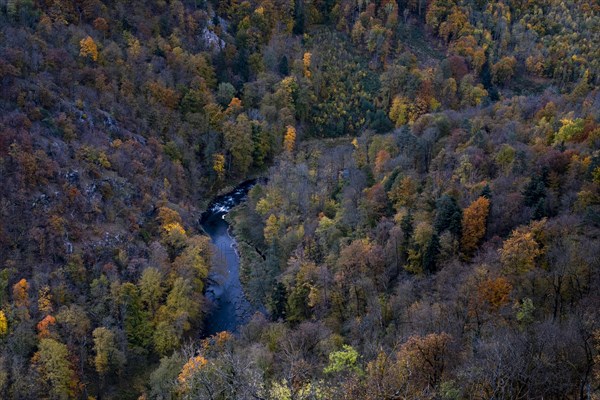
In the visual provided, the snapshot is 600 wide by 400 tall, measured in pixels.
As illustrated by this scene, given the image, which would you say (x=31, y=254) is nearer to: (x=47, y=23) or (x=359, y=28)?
(x=47, y=23)

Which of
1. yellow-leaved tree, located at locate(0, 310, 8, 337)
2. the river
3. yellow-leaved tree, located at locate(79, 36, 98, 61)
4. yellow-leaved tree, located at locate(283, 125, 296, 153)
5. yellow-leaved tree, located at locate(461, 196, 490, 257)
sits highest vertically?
yellow-leaved tree, located at locate(79, 36, 98, 61)

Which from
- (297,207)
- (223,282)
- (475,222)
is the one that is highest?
(297,207)

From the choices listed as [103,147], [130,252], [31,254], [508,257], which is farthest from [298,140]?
[508,257]

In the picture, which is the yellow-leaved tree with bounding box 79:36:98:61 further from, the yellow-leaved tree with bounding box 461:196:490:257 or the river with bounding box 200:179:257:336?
the yellow-leaved tree with bounding box 461:196:490:257

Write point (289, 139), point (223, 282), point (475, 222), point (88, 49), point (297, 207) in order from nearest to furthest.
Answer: point (475, 222) → point (223, 282) → point (297, 207) → point (88, 49) → point (289, 139)

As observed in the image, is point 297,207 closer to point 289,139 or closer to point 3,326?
point 289,139

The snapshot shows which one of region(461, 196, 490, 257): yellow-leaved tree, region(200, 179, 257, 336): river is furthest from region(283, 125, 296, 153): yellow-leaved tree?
region(461, 196, 490, 257): yellow-leaved tree

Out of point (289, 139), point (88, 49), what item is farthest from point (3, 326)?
point (289, 139)
